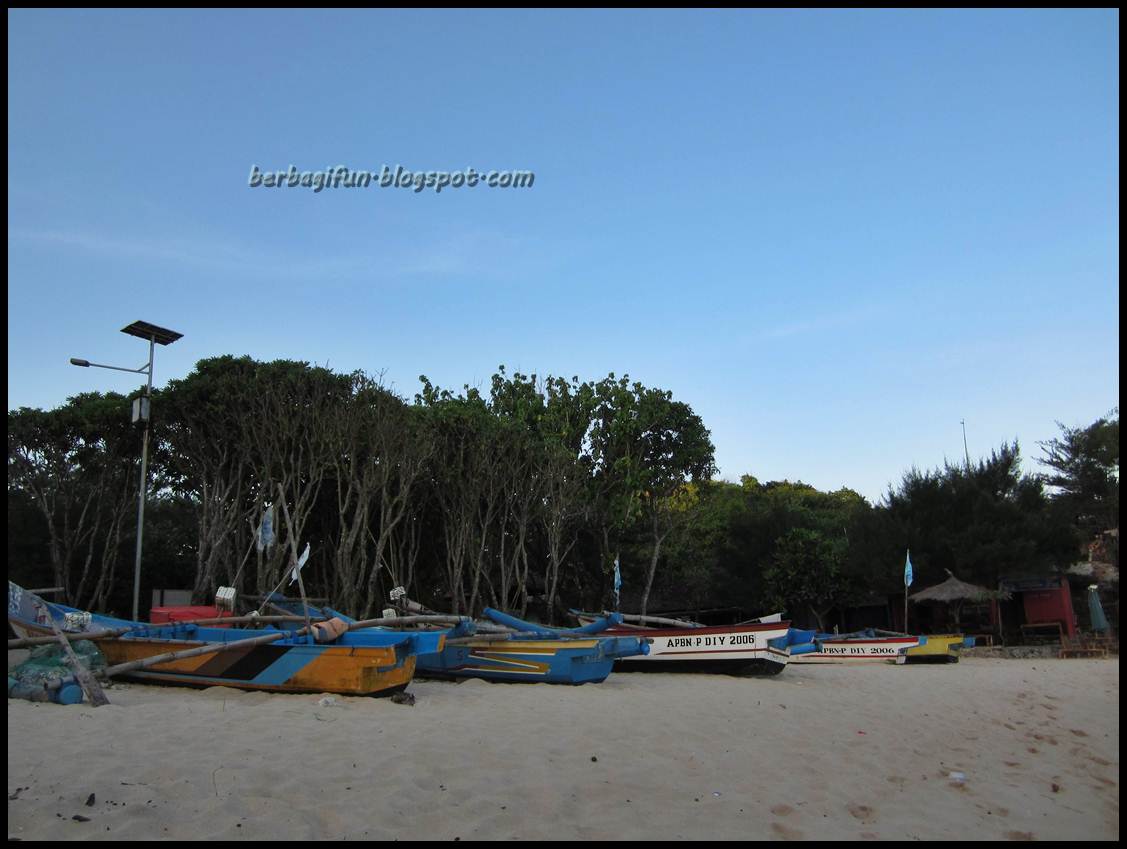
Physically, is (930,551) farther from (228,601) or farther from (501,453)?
(228,601)

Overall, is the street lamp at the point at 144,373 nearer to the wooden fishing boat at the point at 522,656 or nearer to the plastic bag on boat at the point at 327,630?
the wooden fishing boat at the point at 522,656

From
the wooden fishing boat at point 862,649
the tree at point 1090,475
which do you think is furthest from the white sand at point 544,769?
the tree at point 1090,475

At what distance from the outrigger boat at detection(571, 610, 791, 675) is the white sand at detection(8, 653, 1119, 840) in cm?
472

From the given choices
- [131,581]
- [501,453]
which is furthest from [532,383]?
[131,581]

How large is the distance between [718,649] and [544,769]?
1061 centimetres

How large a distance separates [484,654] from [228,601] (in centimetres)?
436


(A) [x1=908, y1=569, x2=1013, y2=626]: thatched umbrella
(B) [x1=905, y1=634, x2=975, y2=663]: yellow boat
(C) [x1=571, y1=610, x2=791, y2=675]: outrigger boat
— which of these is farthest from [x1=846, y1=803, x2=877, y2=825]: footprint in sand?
(A) [x1=908, y1=569, x2=1013, y2=626]: thatched umbrella

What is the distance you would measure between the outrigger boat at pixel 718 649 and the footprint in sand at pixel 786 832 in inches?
424

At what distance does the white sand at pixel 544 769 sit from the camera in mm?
5176

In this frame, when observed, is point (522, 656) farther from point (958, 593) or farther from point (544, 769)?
point (958, 593)

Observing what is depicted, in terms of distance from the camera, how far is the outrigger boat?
1599 cm

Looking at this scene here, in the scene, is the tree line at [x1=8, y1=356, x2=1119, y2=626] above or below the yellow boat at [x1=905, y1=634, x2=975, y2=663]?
above

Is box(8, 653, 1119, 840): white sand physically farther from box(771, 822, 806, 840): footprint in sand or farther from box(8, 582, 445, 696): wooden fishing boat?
box(8, 582, 445, 696): wooden fishing boat

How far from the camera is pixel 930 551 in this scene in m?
31.6
